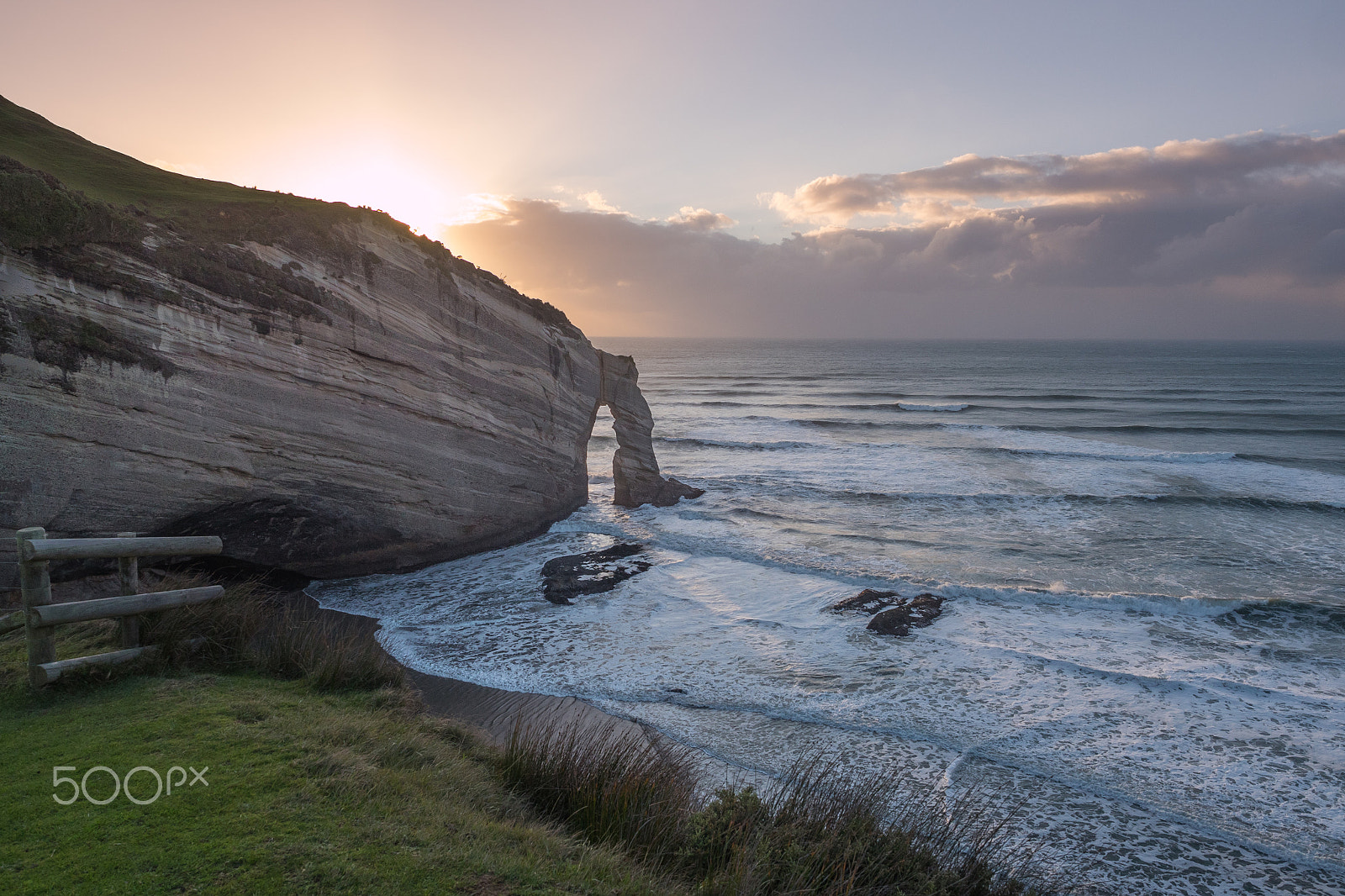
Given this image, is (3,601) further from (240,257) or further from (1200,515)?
(1200,515)

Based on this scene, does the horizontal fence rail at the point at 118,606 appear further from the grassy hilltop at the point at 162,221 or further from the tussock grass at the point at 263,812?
the grassy hilltop at the point at 162,221

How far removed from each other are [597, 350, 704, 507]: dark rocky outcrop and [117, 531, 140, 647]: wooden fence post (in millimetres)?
12575

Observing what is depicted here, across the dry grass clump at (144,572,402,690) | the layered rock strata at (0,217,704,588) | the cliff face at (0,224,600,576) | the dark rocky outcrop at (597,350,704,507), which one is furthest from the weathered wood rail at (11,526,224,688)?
the dark rocky outcrop at (597,350,704,507)

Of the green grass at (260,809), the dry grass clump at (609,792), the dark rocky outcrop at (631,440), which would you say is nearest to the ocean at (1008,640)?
the dark rocky outcrop at (631,440)

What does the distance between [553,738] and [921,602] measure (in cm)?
778

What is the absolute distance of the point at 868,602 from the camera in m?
13.0

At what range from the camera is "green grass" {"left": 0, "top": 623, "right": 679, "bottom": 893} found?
403 cm

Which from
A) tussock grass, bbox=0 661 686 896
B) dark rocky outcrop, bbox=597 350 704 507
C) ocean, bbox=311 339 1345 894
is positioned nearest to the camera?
tussock grass, bbox=0 661 686 896

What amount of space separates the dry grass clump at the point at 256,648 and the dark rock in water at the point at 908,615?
770 centimetres

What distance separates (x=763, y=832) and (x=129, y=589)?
6.36 metres

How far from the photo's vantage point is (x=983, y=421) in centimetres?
4309

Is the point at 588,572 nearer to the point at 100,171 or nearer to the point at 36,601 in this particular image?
the point at 36,601

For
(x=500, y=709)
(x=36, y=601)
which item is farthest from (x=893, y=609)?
(x=36, y=601)

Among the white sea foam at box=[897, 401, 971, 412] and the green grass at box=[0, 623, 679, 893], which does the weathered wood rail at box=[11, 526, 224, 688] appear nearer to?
the green grass at box=[0, 623, 679, 893]
